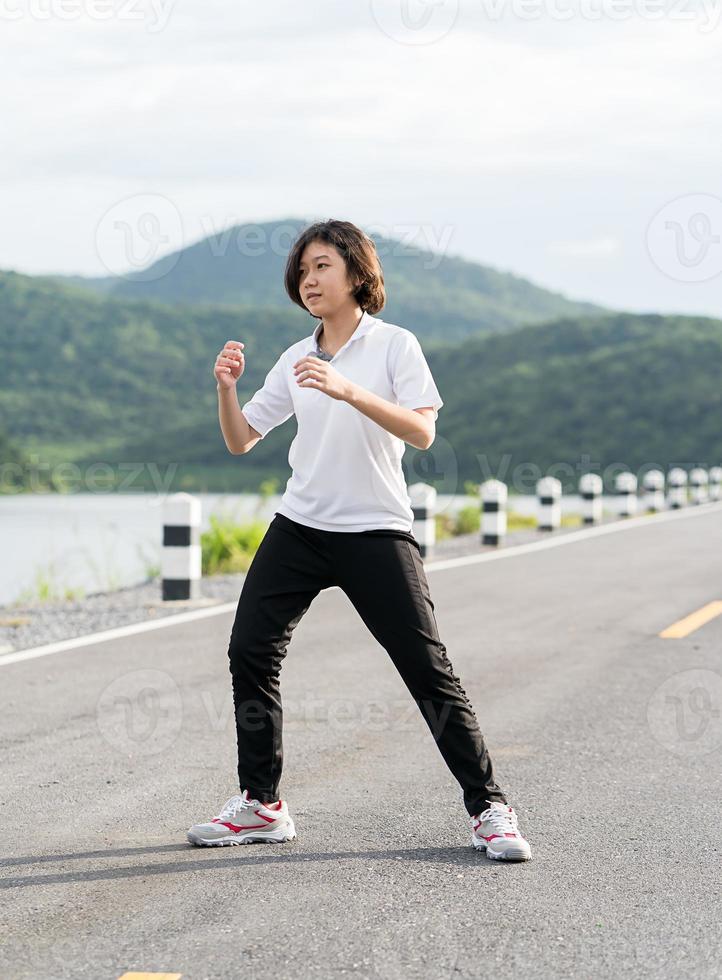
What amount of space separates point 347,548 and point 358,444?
0.33 m

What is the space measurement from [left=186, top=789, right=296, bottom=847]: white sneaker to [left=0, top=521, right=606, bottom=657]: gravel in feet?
14.1

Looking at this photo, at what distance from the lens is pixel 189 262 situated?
184 m

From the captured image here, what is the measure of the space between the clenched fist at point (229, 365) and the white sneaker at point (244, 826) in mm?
1343

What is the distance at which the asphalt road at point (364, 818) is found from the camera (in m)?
3.42

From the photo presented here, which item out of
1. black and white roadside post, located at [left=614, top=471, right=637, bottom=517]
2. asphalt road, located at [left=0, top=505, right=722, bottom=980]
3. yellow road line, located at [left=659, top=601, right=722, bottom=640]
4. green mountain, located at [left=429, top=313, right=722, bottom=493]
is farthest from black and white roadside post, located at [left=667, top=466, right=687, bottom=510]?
green mountain, located at [left=429, top=313, right=722, bottom=493]

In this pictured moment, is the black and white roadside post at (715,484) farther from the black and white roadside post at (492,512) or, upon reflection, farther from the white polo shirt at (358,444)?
the white polo shirt at (358,444)

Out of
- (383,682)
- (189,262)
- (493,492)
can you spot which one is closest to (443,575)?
(493,492)

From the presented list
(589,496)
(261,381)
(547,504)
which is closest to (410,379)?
(547,504)

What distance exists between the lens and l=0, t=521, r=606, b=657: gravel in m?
9.03

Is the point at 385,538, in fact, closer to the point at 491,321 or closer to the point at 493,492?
the point at 493,492

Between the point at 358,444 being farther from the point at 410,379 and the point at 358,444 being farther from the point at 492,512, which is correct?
the point at 492,512

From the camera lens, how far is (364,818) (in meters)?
4.62

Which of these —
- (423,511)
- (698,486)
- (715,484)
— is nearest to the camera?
(423,511)

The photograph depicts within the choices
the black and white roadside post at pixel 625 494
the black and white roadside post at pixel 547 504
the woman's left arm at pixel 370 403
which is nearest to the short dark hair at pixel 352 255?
the woman's left arm at pixel 370 403
